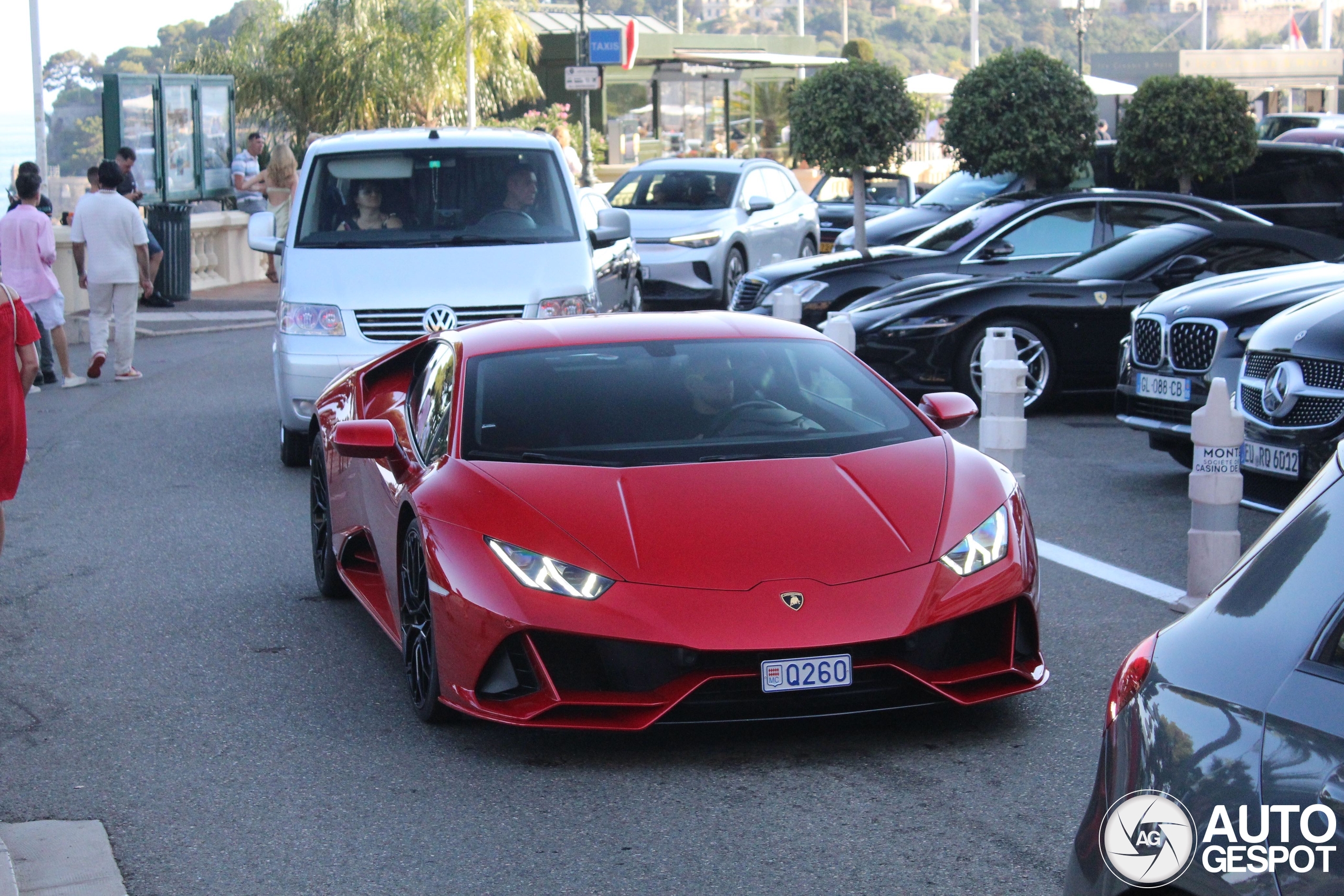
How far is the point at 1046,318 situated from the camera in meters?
12.1

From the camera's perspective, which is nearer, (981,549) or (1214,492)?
(981,549)

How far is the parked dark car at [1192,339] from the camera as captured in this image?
8.94 metres

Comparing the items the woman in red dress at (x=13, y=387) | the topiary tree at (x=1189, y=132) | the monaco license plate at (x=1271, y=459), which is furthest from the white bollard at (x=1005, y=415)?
the topiary tree at (x=1189, y=132)

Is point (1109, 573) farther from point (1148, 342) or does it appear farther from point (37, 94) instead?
point (37, 94)

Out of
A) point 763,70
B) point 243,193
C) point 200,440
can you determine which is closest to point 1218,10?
point 763,70

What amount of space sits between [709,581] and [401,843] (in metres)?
1.14

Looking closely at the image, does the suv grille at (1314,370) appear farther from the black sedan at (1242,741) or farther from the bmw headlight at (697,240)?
the bmw headlight at (697,240)

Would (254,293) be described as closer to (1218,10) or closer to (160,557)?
(160,557)

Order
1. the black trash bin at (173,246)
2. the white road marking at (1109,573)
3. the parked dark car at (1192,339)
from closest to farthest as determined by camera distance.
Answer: the white road marking at (1109,573)
the parked dark car at (1192,339)
the black trash bin at (173,246)

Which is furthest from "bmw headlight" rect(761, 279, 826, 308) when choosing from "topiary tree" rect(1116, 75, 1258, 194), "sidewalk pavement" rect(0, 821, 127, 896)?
"sidewalk pavement" rect(0, 821, 127, 896)

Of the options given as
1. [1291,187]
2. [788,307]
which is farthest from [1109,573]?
[1291,187]

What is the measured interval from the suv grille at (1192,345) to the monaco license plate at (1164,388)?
8cm

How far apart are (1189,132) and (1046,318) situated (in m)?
8.72

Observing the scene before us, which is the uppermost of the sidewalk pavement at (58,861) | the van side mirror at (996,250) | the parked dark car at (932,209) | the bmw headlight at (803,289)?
the parked dark car at (932,209)
